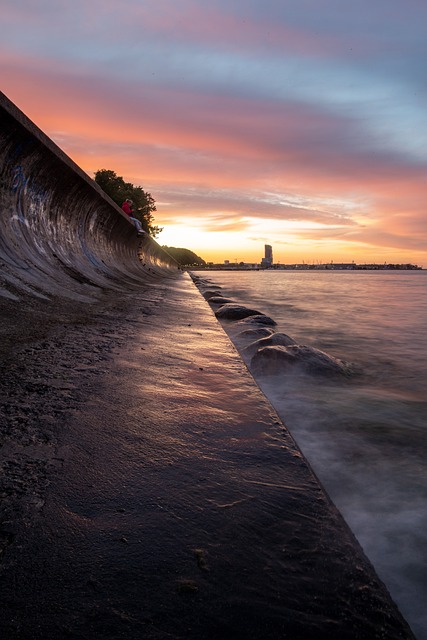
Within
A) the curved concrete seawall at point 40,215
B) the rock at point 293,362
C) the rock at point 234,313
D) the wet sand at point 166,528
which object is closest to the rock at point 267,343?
the rock at point 293,362

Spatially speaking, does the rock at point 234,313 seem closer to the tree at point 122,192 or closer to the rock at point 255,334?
the rock at point 255,334

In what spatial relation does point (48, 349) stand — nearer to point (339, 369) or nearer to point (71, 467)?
point (71, 467)

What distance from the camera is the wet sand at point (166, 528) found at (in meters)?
0.64

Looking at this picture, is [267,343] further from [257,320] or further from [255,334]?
[257,320]

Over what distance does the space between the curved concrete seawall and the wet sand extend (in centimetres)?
222

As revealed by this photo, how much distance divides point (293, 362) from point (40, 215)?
3.48m

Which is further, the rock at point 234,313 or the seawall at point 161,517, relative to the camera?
the rock at point 234,313

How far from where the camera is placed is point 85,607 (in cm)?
64

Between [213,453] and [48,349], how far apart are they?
4.47 feet

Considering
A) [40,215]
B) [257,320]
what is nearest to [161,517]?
[40,215]

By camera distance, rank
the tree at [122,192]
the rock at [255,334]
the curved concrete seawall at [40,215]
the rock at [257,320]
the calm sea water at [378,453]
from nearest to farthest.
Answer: the calm sea water at [378,453] → the curved concrete seawall at [40,215] → the rock at [255,334] → the rock at [257,320] → the tree at [122,192]

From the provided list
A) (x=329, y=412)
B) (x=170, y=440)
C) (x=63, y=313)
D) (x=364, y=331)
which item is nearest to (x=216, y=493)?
(x=170, y=440)

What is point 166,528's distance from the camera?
0.85 meters

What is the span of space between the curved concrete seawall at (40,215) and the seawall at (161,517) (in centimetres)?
195
